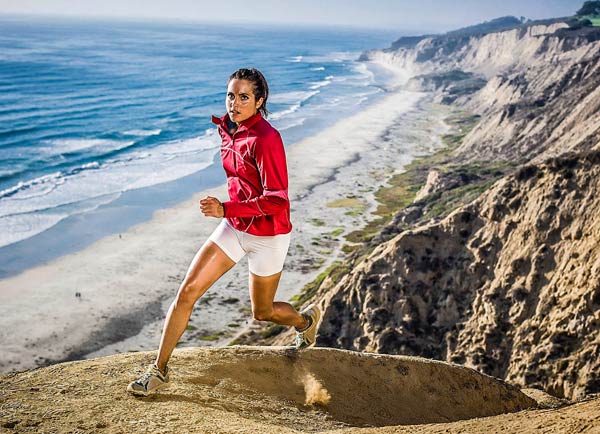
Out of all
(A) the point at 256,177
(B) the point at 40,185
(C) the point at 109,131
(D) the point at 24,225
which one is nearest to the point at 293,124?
(C) the point at 109,131

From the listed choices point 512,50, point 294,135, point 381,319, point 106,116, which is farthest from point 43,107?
point 512,50

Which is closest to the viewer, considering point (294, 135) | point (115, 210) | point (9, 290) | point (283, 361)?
point (283, 361)

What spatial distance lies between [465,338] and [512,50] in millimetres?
100921

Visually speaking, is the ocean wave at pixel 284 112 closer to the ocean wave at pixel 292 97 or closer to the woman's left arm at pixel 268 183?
the ocean wave at pixel 292 97

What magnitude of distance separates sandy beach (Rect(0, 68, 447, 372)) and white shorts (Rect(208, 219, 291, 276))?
14.5 metres

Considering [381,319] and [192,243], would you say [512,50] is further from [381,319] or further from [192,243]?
[381,319]

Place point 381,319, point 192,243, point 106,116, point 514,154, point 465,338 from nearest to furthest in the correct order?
point 465,338 < point 381,319 < point 192,243 < point 514,154 < point 106,116

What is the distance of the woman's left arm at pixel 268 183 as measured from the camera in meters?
5.37

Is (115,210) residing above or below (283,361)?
below

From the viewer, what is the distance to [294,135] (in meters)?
59.0

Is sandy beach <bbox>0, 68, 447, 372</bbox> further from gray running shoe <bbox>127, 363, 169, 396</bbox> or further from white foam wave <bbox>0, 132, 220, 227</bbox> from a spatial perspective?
gray running shoe <bbox>127, 363, 169, 396</bbox>

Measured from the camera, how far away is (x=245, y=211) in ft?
18.0

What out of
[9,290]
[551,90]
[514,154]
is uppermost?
[551,90]

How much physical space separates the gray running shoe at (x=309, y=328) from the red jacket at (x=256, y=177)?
210 centimetres
